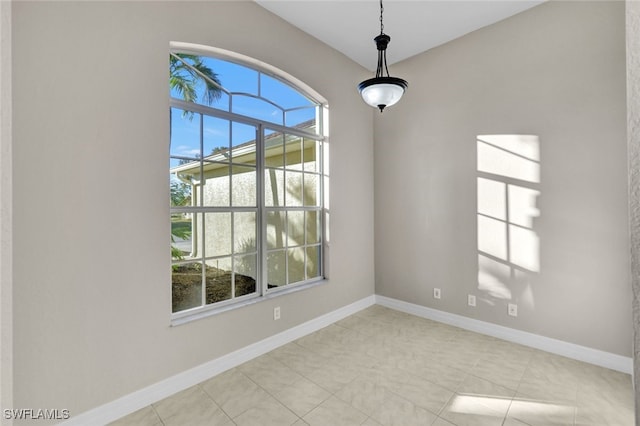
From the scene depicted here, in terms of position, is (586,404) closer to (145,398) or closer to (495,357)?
(495,357)

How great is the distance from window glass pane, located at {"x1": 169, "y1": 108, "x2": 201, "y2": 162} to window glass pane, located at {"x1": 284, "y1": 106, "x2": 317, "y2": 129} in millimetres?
1039

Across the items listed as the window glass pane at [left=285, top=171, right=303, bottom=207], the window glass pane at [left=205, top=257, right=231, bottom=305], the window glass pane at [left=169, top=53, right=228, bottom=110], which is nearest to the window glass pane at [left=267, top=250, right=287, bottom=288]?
the window glass pane at [left=205, top=257, right=231, bottom=305]

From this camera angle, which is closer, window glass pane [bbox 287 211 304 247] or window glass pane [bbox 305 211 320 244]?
window glass pane [bbox 287 211 304 247]

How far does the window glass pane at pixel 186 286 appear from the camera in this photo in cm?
246

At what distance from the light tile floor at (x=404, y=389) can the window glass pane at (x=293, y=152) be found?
1.93 metres

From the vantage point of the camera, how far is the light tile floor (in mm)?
2020

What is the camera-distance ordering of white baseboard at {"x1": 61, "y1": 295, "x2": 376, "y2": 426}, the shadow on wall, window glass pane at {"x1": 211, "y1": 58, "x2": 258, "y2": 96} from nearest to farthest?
white baseboard at {"x1": 61, "y1": 295, "x2": 376, "y2": 426}
window glass pane at {"x1": 211, "y1": 58, "x2": 258, "y2": 96}
the shadow on wall

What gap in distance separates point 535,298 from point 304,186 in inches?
105

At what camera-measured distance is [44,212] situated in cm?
180

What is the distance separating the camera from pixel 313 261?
3.61 metres

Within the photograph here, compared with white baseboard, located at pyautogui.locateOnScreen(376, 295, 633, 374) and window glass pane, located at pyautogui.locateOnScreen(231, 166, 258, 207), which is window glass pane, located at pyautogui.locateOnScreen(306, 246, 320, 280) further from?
white baseboard, located at pyautogui.locateOnScreen(376, 295, 633, 374)

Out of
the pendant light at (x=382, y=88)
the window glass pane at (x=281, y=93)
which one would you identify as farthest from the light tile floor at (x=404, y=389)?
the window glass pane at (x=281, y=93)

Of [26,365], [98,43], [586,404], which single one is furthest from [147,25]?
[586,404]

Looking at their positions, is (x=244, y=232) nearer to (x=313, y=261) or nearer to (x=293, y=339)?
(x=313, y=261)
